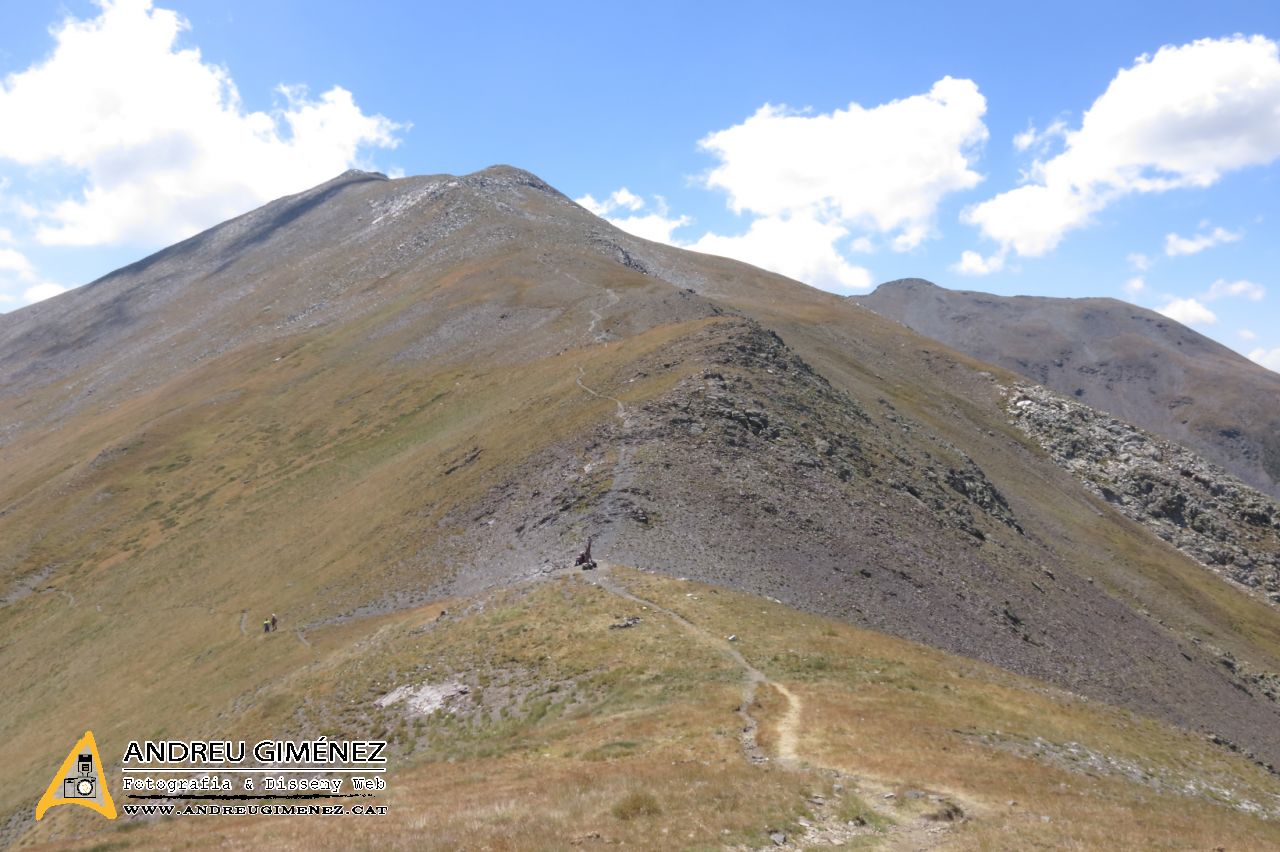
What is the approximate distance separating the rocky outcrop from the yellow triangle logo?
11212cm

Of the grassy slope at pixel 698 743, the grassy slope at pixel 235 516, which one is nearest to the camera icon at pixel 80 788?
the grassy slope at pixel 698 743

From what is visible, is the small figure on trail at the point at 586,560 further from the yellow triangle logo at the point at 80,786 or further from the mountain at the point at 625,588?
the yellow triangle logo at the point at 80,786

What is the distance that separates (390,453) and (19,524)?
4848cm

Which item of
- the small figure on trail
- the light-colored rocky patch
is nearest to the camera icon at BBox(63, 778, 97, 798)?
the light-colored rocky patch

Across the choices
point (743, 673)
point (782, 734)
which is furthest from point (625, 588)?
point (782, 734)

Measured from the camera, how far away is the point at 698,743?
26203 millimetres

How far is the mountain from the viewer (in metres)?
26.3

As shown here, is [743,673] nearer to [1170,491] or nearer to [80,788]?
[80,788]

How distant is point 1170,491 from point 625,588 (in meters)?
99.0

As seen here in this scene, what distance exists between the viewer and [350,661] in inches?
1601

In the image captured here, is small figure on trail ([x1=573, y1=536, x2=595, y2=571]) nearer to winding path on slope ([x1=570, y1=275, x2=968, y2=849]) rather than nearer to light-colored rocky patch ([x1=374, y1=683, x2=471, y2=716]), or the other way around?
winding path on slope ([x1=570, y1=275, x2=968, y2=849])

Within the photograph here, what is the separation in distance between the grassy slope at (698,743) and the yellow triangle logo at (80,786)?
2.93 ft

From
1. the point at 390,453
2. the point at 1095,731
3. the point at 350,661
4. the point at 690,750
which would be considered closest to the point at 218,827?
the point at 690,750

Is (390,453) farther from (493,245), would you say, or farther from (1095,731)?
(493,245)
